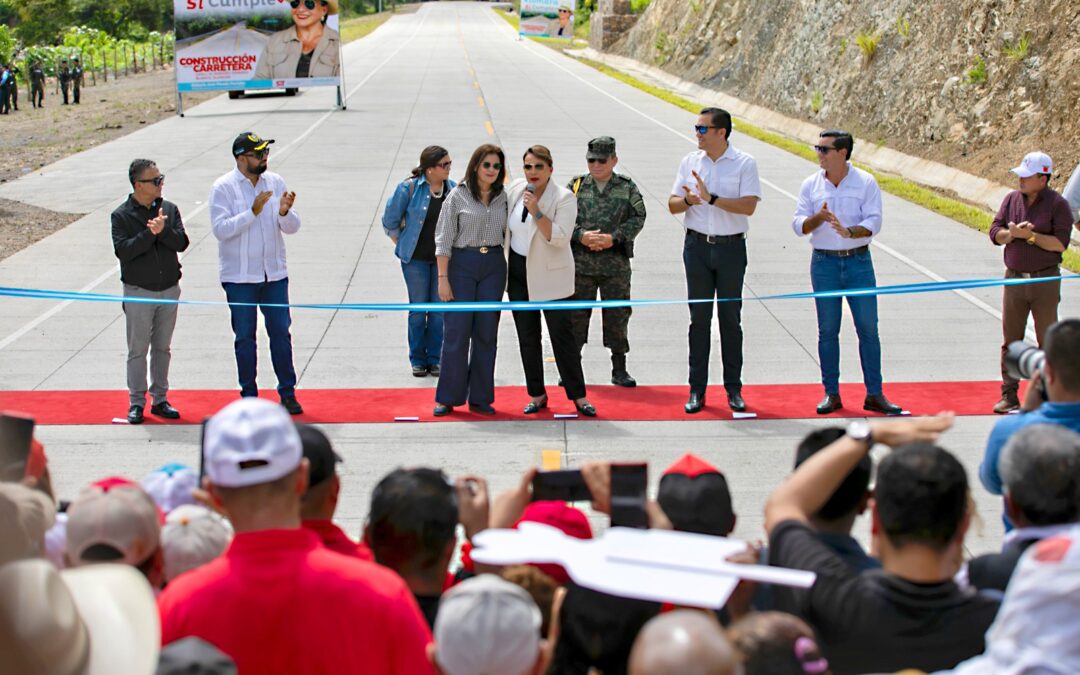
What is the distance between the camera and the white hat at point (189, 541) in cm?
379

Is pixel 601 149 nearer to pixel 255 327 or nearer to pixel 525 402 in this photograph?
pixel 525 402

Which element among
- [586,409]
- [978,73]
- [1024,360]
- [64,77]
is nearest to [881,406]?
[586,409]

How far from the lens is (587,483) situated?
3.92 metres

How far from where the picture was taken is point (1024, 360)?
5102 millimetres

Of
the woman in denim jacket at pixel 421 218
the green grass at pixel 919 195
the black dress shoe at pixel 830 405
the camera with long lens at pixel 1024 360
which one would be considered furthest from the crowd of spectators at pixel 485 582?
the green grass at pixel 919 195

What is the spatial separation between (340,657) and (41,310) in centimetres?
1072

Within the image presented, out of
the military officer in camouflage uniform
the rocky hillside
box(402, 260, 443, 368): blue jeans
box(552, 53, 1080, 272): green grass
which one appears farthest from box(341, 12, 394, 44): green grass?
the military officer in camouflage uniform

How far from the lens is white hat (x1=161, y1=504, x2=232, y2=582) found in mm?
3789

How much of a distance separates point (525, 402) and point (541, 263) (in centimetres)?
133

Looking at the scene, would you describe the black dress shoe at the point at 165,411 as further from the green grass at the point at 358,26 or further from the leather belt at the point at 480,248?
the green grass at the point at 358,26

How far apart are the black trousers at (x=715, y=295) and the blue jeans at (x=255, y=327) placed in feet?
9.72

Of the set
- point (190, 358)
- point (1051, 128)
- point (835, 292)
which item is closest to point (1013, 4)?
point (1051, 128)

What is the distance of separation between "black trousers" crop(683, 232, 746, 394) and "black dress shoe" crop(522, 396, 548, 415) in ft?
3.62

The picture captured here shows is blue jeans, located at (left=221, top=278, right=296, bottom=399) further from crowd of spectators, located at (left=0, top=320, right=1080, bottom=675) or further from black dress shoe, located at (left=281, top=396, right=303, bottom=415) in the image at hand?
crowd of spectators, located at (left=0, top=320, right=1080, bottom=675)
